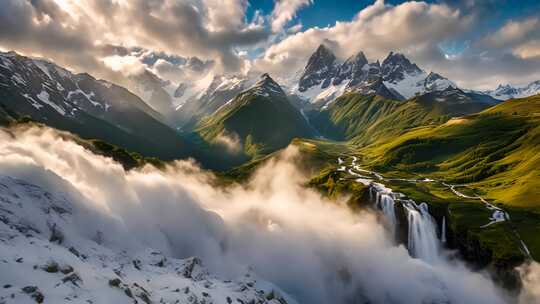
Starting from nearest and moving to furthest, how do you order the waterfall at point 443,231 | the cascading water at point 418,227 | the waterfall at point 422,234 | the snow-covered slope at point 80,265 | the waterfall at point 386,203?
the snow-covered slope at point 80,265 < the waterfall at point 422,234 < the cascading water at point 418,227 < the waterfall at point 443,231 < the waterfall at point 386,203

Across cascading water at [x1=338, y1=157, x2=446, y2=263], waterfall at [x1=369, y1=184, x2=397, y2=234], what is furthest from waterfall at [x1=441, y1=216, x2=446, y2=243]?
waterfall at [x1=369, y1=184, x2=397, y2=234]

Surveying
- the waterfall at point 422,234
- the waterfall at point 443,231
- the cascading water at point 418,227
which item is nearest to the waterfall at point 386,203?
the cascading water at point 418,227

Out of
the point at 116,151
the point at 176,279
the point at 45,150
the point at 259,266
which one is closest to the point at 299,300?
the point at 259,266

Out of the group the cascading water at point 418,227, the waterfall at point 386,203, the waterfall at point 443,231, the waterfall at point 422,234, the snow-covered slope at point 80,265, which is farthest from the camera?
the waterfall at point 386,203

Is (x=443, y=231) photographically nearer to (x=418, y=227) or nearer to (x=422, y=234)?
(x=422, y=234)

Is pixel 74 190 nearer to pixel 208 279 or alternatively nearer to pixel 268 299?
pixel 208 279

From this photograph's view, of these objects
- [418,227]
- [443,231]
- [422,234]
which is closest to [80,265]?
[422,234]

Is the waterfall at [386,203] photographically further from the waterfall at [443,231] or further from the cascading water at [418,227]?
the waterfall at [443,231]
